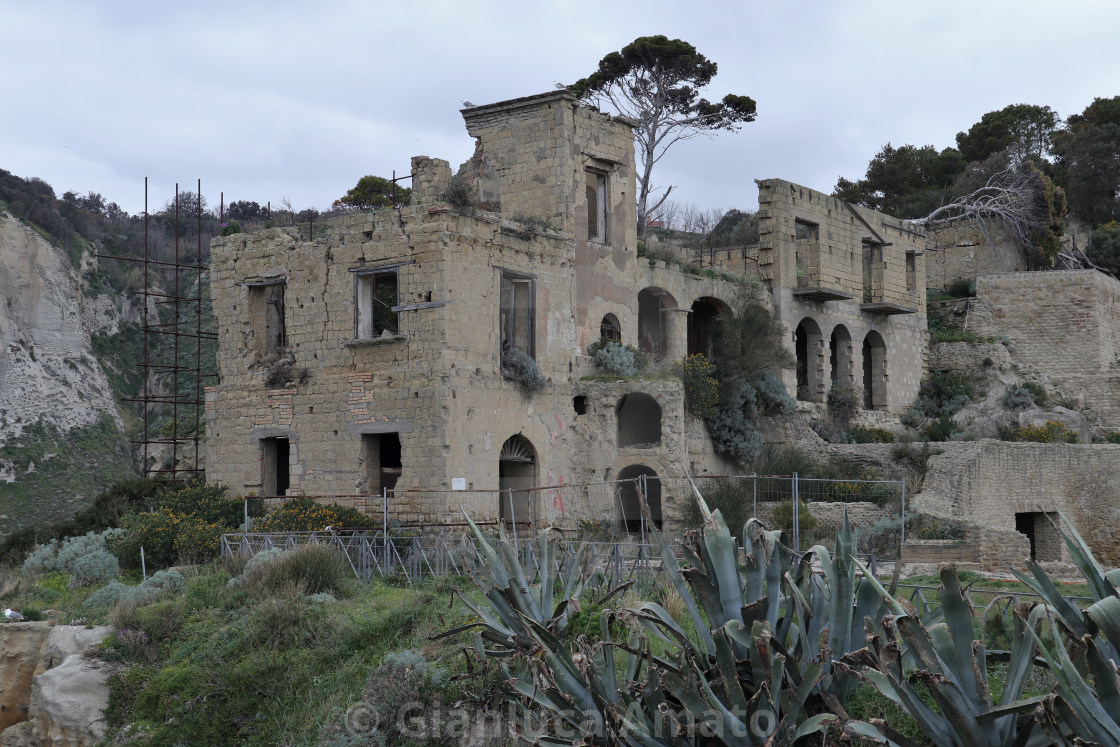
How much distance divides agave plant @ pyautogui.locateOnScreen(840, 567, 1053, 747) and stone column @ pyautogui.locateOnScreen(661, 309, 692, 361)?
17.6 m

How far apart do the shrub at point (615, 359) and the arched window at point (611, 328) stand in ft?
2.67

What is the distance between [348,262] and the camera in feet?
64.5

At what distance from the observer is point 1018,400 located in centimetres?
2708

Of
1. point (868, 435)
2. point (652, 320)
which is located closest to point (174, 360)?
point (652, 320)

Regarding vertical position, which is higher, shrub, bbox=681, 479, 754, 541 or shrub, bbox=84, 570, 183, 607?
shrub, bbox=681, 479, 754, 541

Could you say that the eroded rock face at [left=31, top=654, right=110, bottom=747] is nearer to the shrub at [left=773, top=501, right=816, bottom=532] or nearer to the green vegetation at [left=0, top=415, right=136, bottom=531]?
the shrub at [left=773, top=501, right=816, bottom=532]

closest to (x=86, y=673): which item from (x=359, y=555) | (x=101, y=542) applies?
(x=359, y=555)

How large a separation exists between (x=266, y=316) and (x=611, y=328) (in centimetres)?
672

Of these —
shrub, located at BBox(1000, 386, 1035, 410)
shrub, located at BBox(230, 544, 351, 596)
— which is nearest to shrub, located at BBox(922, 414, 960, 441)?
shrub, located at BBox(1000, 386, 1035, 410)

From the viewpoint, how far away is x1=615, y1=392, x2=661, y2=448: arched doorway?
2312 centimetres

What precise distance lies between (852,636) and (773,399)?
57.8 ft

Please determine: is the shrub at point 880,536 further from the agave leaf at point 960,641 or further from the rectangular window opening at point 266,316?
the agave leaf at point 960,641

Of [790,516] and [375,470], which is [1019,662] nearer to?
[790,516]

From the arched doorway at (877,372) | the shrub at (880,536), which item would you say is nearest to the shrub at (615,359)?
the shrub at (880,536)
